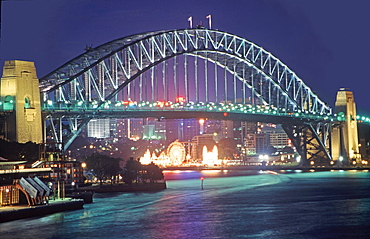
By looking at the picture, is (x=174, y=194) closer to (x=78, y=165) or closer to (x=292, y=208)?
(x=78, y=165)

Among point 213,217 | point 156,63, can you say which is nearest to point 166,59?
point 156,63

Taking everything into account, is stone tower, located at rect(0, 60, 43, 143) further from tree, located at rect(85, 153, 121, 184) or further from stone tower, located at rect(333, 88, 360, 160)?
stone tower, located at rect(333, 88, 360, 160)

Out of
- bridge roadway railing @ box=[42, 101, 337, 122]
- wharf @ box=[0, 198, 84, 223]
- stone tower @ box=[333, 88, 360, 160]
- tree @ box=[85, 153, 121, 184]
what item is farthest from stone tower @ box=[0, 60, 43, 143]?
stone tower @ box=[333, 88, 360, 160]

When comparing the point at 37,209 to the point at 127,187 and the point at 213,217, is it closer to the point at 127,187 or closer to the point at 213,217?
the point at 213,217

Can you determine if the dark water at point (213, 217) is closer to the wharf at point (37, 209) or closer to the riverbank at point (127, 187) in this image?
the wharf at point (37, 209)

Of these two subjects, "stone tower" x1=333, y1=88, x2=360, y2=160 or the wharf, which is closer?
the wharf

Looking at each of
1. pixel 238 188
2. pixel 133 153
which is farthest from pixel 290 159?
pixel 238 188
